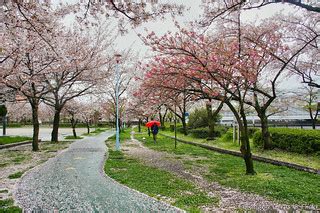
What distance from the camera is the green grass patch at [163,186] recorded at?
5.29 m

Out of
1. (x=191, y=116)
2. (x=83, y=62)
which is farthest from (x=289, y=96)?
(x=83, y=62)

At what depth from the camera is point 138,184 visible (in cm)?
680

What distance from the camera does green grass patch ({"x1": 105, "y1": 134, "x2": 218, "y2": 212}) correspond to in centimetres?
529

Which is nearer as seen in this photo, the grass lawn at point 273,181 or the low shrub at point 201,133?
the grass lawn at point 273,181

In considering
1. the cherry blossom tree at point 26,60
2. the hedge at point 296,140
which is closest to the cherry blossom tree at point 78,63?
the cherry blossom tree at point 26,60

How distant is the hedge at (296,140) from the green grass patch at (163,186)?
608 cm

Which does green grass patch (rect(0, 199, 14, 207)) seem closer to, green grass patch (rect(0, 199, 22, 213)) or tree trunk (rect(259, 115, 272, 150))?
green grass patch (rect(0, 199, 22, 213))

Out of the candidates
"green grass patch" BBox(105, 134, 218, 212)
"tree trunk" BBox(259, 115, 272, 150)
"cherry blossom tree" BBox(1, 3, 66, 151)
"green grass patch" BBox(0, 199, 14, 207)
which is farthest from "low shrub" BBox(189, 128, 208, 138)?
"green grass patch" BBox(0, 199, 14, 207)

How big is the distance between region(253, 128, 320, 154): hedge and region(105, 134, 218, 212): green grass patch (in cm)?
608

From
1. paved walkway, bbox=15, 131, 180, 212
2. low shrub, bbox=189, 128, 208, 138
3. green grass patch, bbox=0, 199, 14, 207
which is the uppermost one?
low shrub, bbox=189, 128, 208, 138

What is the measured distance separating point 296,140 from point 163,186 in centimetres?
747

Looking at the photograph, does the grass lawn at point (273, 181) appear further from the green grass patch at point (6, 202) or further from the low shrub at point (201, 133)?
the low shrub at point (201, 133)

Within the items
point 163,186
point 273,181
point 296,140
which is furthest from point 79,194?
point 296,140

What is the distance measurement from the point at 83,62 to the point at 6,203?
39.3 feet
